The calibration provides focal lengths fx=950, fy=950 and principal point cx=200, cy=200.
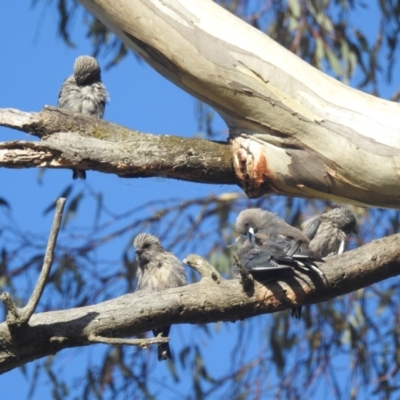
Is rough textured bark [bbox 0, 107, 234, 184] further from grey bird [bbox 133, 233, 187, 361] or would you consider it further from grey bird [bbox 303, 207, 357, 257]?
grey bird [bbox 303, 207, 357, 257]

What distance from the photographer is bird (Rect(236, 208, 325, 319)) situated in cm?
369

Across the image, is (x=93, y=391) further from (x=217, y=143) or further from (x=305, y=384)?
(x=217, y=143)

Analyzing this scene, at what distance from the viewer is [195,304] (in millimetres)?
3455

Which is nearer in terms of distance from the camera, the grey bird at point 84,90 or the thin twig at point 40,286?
the thin twig at point 40,286

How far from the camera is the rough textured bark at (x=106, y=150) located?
11.5 ft

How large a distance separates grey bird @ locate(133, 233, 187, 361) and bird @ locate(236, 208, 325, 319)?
0.63m

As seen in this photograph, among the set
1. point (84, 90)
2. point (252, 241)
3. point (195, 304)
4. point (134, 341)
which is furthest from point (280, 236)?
point (84, 90)

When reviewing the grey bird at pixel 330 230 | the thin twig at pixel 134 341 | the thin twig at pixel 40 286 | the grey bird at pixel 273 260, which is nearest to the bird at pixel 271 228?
the grey bird at pixel 273 260

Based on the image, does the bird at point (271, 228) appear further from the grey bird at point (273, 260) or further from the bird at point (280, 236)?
the grey bird at point (273, 260)

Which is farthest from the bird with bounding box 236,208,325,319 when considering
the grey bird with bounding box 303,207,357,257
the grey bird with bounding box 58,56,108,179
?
the grey bird with bounding box 58,56,108,179

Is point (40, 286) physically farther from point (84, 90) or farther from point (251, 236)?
point (84, 90)

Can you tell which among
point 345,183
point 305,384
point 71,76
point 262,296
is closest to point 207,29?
point 345,183

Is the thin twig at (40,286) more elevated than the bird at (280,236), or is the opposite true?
the bird at (280,236)

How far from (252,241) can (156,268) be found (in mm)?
1062
